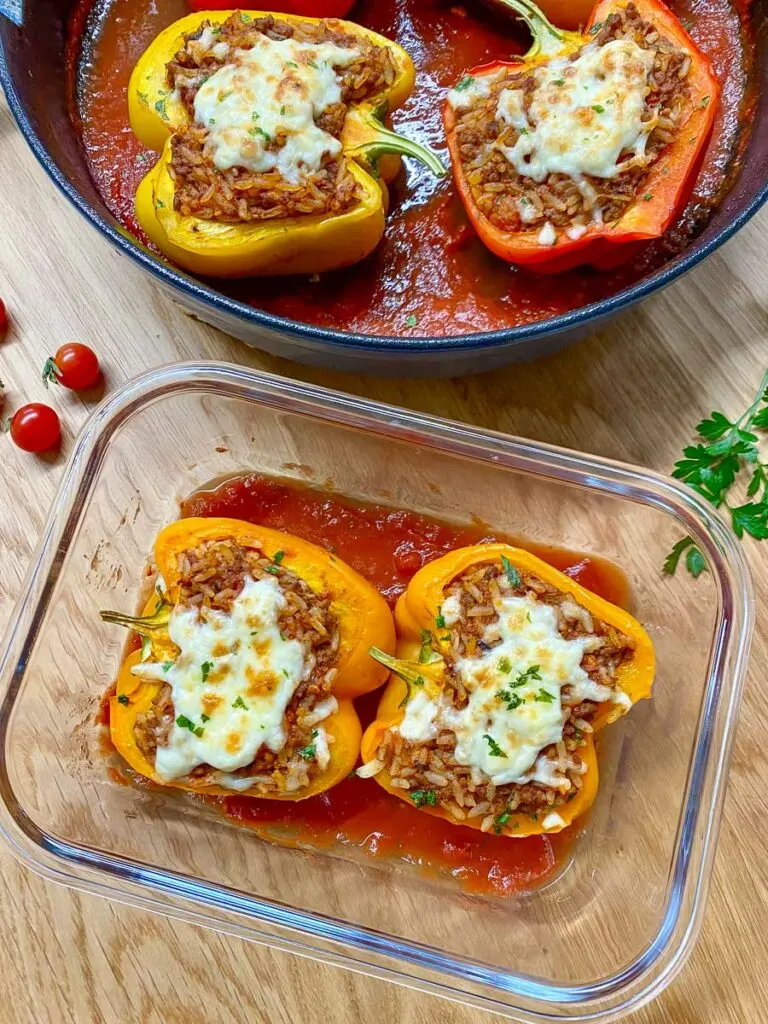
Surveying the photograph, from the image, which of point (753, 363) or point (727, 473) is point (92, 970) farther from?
point (753, 363)

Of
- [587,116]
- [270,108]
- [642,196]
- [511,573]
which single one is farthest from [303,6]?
[511,573]

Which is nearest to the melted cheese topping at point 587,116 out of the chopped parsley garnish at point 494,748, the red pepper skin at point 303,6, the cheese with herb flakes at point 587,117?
the cheese with herb flakes at point 587,117

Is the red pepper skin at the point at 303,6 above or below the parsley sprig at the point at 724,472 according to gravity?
above

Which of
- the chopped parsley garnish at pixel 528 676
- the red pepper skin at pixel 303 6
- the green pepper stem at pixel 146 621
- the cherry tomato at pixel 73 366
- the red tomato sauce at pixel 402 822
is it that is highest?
the red pepper skin at pixel 303 6

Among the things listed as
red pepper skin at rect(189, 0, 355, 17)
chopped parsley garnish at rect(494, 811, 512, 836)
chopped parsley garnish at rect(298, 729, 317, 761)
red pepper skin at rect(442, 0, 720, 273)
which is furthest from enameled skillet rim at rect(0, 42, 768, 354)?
chopped parsley garnish at rect(494, 811, 512, 836)

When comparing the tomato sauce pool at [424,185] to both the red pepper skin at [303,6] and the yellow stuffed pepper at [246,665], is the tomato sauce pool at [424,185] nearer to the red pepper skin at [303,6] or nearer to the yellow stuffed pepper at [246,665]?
the red pepper skin at [303,6]

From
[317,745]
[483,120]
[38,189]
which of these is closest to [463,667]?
[317,745]

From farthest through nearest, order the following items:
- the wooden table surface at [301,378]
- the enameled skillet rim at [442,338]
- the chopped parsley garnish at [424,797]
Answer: the wooden table surface at [301,378] → the chopped parsley garnish at [424,797] → the enameled skillet rim at [442,338]

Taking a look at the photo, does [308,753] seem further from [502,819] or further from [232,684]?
[502,819]
